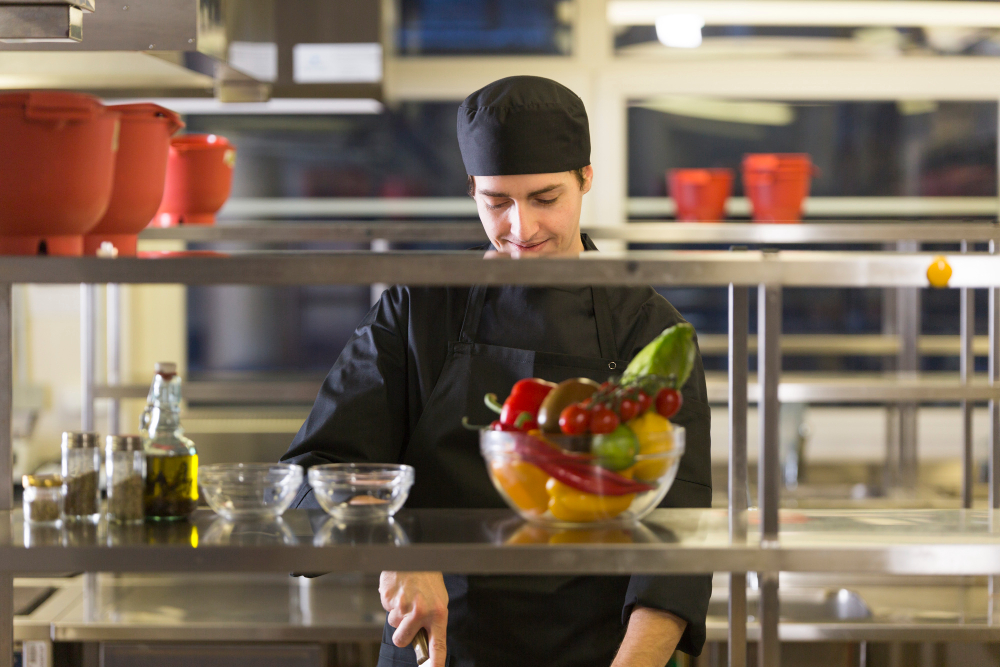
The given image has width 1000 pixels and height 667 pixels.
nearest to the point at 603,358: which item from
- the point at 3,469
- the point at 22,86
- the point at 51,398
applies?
the point at 3,469

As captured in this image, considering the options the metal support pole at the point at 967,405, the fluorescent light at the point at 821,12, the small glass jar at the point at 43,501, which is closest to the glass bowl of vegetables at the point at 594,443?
the small glass jar at the point at 43,501

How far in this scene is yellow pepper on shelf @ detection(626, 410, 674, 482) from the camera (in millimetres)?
907

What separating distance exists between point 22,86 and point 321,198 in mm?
1594

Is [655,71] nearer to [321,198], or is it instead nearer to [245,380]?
[321,198]

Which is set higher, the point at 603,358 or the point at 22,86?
the point at 22,86

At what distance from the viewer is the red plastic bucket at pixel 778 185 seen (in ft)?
7.74

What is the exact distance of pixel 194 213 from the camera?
1921 millimetres

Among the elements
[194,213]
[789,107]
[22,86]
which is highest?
[789,107]

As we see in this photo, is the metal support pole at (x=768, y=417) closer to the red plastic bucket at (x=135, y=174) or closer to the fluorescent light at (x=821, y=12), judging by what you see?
the red plastic bucket at (x=135, y=174)

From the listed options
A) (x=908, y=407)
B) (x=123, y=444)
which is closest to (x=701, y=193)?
(x=908, y=407)

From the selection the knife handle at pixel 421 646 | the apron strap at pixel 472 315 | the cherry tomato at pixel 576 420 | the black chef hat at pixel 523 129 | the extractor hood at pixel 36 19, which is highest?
the extractor hood at pixel 36 19

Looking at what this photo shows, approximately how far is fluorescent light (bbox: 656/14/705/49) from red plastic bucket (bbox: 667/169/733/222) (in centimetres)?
86

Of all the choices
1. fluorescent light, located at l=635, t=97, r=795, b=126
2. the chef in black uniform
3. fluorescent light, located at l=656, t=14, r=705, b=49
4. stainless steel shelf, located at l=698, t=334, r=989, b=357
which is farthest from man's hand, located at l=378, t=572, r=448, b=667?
fluorescent light, located at l=635, t=97, r=795, b=126

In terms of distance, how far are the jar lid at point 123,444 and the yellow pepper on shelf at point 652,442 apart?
0.48 meters
